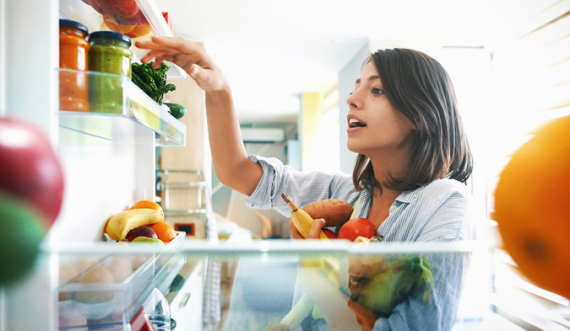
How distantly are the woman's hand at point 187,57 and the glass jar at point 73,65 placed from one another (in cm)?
11

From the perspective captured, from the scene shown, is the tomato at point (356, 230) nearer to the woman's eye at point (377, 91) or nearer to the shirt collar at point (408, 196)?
the shirt collar at point (408, 196)

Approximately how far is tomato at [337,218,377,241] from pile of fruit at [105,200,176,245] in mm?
315

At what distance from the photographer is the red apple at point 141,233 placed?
0.62m

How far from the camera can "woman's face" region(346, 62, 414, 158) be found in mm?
632

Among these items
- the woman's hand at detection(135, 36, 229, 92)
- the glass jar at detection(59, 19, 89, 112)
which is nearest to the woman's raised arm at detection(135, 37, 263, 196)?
the woman's hand at detection(135, 36, 229, 92)

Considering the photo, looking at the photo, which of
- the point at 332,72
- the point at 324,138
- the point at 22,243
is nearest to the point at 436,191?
the point at 22,243

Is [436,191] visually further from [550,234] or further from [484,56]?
[484,56]

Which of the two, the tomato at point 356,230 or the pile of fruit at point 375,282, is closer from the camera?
the pile of fruit at point 375,282

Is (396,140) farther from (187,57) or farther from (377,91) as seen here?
(187,57)

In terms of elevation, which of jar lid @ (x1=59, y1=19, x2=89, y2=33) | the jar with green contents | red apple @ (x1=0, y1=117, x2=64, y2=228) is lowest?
red apple @ (x1=0, y1=117, x2=64, y2=228)

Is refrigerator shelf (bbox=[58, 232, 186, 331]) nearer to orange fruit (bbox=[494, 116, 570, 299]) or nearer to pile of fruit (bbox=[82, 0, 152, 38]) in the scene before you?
orange fruit (bbox=[494, 116, 570, 299])

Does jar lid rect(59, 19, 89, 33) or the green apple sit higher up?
jar lid rect(59, 19, 89, 33)

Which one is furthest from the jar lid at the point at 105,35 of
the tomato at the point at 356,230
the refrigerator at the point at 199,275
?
the tomato at the point at 356,230

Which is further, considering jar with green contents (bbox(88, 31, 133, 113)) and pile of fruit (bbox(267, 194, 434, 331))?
jar with green contents (bbox(88, 31, 133, 113))
